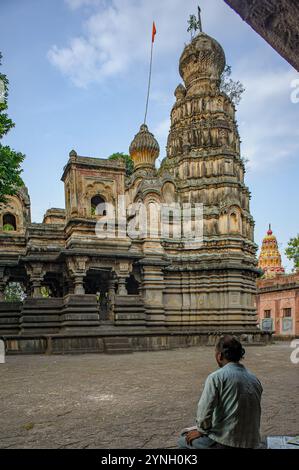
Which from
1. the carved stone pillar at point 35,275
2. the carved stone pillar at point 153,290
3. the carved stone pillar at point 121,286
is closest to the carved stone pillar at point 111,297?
the carved stone pillar at point 121,286

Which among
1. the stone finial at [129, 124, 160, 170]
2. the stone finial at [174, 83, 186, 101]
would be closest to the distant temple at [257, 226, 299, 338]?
the stone finial at [129, 124, 160, 170]

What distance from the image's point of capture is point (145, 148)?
98.7 ft

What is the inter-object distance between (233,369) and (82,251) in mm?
17223

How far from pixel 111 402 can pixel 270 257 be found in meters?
58.5

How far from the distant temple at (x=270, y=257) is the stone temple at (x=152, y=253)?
34541 mm

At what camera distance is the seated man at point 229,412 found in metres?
3.10

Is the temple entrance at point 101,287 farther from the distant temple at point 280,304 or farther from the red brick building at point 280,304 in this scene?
the red brick building at point 280,304

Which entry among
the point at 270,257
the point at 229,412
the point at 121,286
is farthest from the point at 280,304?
the point at 229,412

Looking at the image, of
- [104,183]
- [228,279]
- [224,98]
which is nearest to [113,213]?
[104,183]

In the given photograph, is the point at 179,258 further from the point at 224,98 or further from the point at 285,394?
the point at 285,394

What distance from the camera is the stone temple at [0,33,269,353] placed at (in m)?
19.0

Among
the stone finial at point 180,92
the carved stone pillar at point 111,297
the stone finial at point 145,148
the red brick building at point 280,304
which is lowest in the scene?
the red brick building at point 280,304

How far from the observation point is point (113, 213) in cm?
2258

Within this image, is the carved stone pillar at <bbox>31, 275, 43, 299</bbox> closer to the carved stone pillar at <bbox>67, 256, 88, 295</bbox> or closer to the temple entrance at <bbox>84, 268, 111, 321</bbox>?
the carved stone pillar at <bbox>67, 256, 88, 295</bbox>
